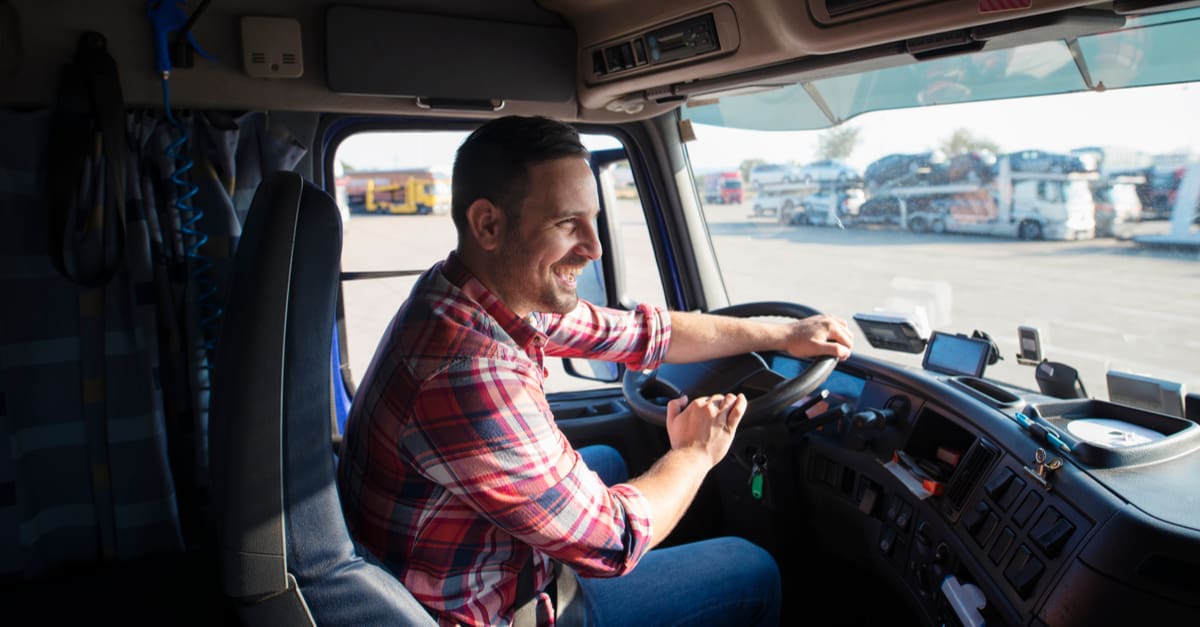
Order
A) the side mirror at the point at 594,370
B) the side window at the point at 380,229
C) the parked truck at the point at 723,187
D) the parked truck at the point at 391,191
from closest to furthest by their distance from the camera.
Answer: the side window at the point at 380,229, the parked truck at the point at 723,187, the parked truck at the point at 391,191, the side mirror at the point at 594,370

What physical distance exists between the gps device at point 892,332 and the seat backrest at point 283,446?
155cm

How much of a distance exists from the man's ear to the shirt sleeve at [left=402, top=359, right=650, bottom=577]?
10.9 inches

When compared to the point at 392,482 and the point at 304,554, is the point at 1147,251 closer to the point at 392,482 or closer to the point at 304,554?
the point at 392,482

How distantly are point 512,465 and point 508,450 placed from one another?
25mm

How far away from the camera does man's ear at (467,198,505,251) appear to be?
1.42 m

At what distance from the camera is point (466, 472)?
117cm

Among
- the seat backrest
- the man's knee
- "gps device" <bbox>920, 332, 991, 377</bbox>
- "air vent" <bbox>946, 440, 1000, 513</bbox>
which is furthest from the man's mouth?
"gps device" <bbox>920, 332, 991, 377</bbox>

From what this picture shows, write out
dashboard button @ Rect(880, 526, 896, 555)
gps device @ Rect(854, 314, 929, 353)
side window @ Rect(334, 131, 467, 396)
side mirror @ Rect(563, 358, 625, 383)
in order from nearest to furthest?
dashboard button @ Rect(880, 526, 896, 555)
gps device @ Rect(854, 314, 929, 353)
side window @ Rect(334, 131, 467, 396)
side mirror @ Rect(563, 358, 625, 383)

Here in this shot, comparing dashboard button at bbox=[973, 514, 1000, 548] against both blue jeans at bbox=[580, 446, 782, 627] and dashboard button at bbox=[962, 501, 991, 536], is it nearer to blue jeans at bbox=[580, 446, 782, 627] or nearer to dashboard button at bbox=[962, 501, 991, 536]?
dashboard button at bbox=[962, 501, 991, 536]

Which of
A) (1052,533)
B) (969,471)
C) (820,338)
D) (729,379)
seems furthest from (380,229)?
(1052,533)

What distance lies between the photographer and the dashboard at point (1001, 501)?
1.24m

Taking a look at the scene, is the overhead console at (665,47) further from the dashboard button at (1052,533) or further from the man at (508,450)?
the dashboard button at (1052,533)

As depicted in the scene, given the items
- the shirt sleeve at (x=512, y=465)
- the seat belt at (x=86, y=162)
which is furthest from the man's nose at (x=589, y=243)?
the seat belt at (x=86, y=162)

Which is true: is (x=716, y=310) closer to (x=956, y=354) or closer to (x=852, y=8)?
(x=956, y=354)
